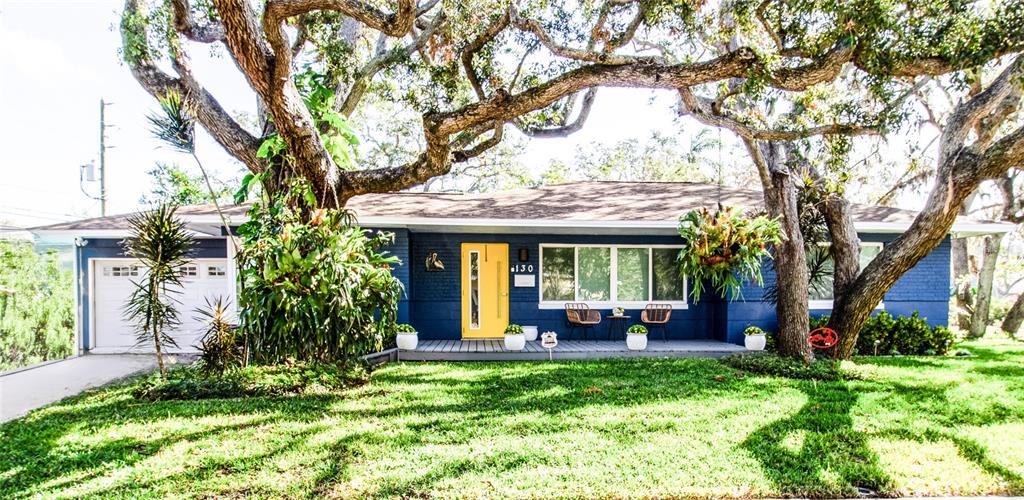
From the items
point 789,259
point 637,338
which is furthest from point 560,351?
point 789,259

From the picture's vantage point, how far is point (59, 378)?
7.83m

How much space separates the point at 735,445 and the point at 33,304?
14631 mm

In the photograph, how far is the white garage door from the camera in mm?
10250

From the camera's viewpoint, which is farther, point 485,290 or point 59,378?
A: point 485,290

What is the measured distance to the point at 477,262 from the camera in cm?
1066

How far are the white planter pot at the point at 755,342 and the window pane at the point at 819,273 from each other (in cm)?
122

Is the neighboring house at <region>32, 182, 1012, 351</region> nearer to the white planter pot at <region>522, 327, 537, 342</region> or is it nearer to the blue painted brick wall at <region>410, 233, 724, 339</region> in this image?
the blue painted brick wall at <region>410, 233, 724, 339</region>

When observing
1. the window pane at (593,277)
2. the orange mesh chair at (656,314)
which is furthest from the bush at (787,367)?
the window pane at (593,277)

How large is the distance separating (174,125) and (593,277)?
7.84 metres

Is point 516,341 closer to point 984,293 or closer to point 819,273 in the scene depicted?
point 819,273

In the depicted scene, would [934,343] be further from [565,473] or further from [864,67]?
[565,473]

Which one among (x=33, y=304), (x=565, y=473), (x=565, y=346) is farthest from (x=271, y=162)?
(x=33, y=304)

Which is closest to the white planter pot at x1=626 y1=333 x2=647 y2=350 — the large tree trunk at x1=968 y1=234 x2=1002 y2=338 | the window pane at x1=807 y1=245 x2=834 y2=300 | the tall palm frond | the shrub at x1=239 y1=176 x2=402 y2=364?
the window pane at x1=807 y1=245 x2=834 y2=300

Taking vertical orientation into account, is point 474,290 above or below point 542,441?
above
